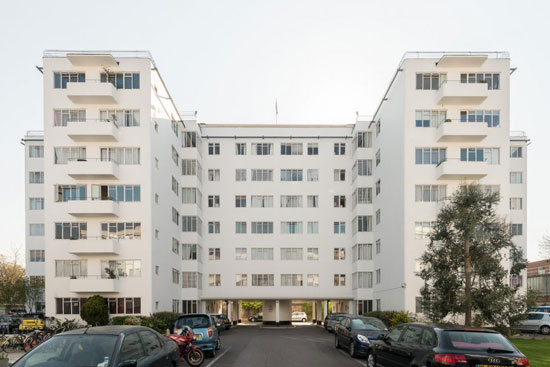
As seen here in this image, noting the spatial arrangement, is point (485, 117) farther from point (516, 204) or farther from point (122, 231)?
point (122, 231)

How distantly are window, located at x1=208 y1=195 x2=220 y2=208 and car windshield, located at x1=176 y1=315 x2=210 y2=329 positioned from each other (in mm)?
35259

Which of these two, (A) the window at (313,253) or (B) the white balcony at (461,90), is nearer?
(B) the white balcony at (461,90)

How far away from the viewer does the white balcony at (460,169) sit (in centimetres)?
3878

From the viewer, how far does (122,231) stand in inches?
1550

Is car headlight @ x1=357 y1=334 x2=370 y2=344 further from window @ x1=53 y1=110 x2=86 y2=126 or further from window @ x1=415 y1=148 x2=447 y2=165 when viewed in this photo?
window @ x1=53 y1=110 x2=86 y2=126

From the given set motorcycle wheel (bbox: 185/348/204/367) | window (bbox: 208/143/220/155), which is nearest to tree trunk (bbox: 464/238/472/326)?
motorcycle wheel (bbox: 185/348/204/367)

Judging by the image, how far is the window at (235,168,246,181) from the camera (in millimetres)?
56891

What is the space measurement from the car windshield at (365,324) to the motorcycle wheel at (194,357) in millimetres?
7074

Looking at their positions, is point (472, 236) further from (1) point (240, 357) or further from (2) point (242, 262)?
(2) point (242, 262)

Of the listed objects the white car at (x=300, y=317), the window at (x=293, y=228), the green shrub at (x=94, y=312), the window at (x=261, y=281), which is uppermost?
the window at (x=293, y=228)

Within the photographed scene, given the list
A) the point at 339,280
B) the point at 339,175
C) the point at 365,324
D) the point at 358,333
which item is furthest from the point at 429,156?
the point at 358,333

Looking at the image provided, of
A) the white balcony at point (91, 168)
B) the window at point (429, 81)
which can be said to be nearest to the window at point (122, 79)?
the white balcony at point (91, 168)

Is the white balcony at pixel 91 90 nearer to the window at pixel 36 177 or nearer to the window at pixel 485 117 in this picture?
the window at pixel 36 177

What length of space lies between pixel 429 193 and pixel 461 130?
5250 millimetres
